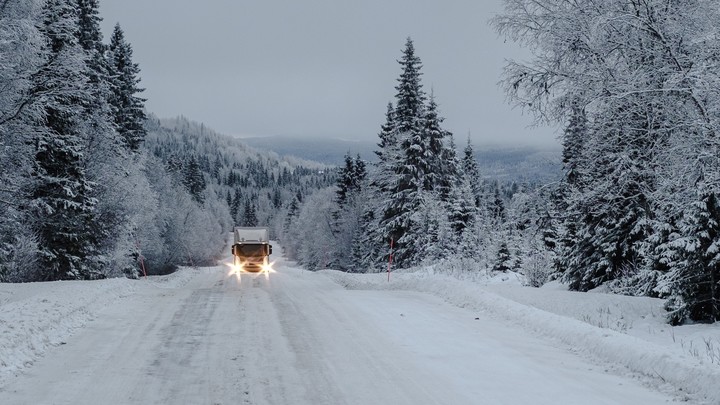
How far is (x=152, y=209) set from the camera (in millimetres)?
41031

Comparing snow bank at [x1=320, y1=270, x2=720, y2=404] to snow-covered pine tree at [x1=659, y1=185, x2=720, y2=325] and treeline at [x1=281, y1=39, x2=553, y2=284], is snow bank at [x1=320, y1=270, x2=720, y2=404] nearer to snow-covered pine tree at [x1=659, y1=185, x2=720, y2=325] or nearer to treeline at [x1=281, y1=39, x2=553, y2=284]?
snow-covered pine tree at [x1=659, y1=185, x2=720, y2=325]

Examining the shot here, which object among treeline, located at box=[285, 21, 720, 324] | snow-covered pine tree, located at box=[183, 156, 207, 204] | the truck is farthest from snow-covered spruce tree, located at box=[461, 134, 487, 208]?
snow-covered pine tree, located at box=[183, 156, 207, 204]

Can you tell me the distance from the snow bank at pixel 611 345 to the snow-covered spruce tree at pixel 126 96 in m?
30.7

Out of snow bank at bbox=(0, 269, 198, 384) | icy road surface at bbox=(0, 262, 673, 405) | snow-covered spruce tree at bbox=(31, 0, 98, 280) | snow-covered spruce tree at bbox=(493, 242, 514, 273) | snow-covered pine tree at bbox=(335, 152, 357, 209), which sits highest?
snow-covered pine tree at bbox=(335, 152, 357, 209)

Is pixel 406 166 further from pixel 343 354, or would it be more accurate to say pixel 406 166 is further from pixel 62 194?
pixel 343 354

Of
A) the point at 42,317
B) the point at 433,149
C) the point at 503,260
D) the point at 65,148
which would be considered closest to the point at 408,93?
the point at 433,149

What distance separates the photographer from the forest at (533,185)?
10328 millimetres

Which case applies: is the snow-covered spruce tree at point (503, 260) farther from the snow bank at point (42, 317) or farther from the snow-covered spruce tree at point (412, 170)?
the snow bank at point (42, 317)

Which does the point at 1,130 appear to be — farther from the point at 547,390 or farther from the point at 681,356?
the point at 681,356

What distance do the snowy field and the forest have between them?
332 cm

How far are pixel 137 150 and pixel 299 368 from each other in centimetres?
3636

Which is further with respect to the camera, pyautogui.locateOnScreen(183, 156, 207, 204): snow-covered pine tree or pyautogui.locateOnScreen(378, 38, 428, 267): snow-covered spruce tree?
pyautogui.locateOnScreen(183, 156, 207, 204): snow-covered pine tree

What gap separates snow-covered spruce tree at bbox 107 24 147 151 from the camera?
3700 centimetres

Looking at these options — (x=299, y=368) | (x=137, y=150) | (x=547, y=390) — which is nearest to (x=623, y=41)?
(x=547, y=390)
